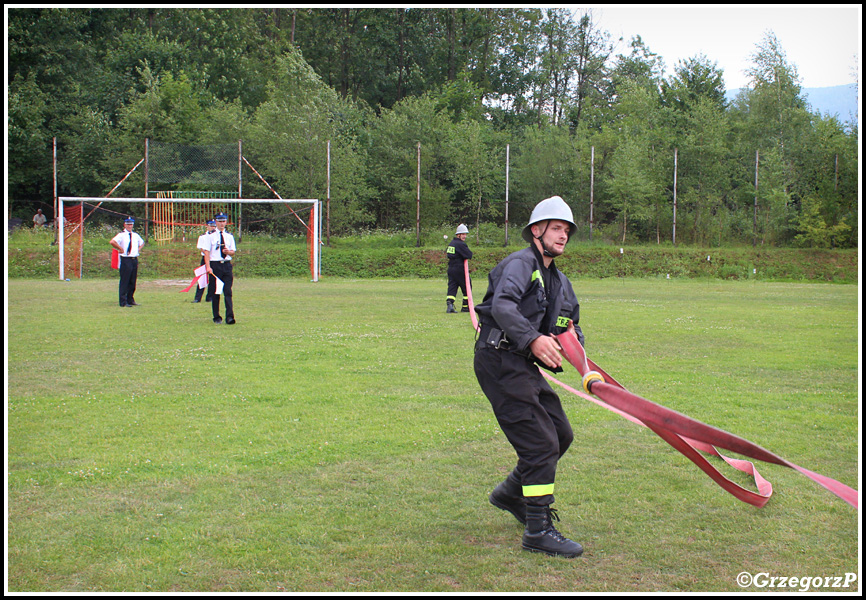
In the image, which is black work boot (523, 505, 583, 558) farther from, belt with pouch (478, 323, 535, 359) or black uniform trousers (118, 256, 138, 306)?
black uniform trousers (118, 256, 138, 306)

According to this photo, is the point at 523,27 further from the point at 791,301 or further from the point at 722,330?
the point at 722,330

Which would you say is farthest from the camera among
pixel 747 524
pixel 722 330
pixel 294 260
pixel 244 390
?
pixel 294 260

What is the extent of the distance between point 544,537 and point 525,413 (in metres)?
0.73

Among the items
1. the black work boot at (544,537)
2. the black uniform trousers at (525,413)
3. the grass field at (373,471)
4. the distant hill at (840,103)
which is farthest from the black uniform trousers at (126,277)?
the distant hill at (840,103)

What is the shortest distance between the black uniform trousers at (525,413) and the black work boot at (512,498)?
6.7 inches

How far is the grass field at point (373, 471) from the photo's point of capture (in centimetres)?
411

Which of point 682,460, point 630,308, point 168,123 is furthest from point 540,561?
point 168,123

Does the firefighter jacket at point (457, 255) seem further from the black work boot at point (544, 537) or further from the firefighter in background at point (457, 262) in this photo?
the black work boot at point (544, 537)

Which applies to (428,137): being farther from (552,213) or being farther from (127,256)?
(552,213)

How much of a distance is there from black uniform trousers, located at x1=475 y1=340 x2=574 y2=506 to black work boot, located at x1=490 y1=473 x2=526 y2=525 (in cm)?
17

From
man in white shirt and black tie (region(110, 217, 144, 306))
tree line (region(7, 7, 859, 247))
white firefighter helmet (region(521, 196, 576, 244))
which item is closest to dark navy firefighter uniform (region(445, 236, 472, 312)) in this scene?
man in white shirt and black tie (region(110, 217, 144, 306))

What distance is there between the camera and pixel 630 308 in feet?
63.2

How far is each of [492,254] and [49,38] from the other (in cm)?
3051

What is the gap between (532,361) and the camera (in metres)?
4.70
